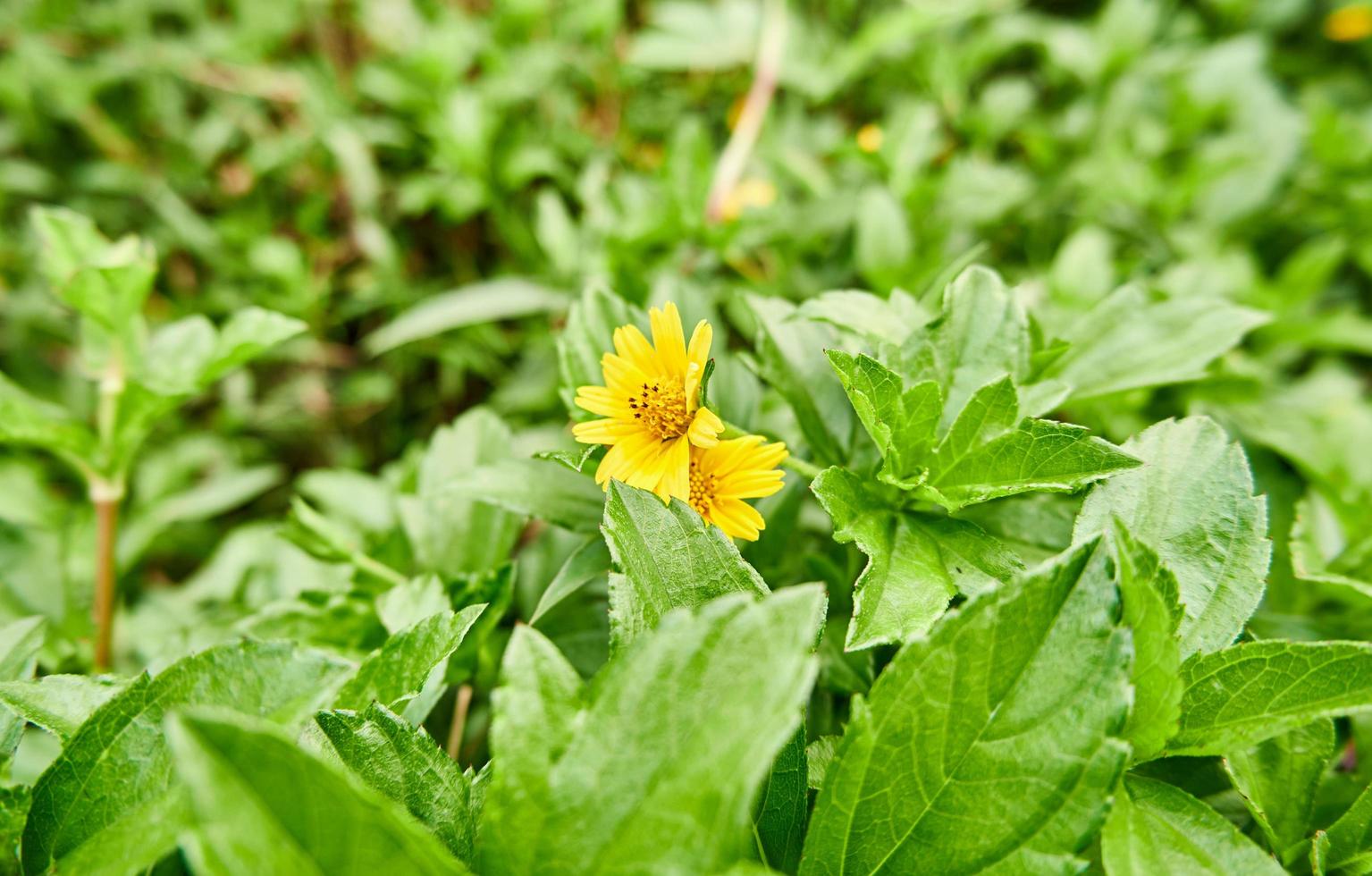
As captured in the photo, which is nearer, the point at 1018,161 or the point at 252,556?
the point at 252,556

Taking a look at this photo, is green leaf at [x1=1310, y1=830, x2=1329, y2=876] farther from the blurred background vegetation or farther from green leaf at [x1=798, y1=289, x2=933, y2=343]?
green leaf at [x1=798, y1=289, x2=933, y2=343]

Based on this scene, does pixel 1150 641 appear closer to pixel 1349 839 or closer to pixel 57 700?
pixel 1349 839

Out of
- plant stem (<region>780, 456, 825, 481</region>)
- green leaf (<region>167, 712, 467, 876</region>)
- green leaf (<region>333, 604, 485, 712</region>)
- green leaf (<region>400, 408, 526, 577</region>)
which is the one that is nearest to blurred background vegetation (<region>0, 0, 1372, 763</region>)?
green leaf (<region>400, 408, 526, 577</region>)

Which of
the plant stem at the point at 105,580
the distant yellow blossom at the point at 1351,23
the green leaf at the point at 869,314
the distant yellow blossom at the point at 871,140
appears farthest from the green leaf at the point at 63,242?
the distant yellow blossom at the point at 1351,23

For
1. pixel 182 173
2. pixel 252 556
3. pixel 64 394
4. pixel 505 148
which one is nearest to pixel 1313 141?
pixel 505 148

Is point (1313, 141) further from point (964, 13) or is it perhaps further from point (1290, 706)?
point (1290, 706)

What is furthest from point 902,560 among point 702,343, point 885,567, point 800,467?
point 702,343
